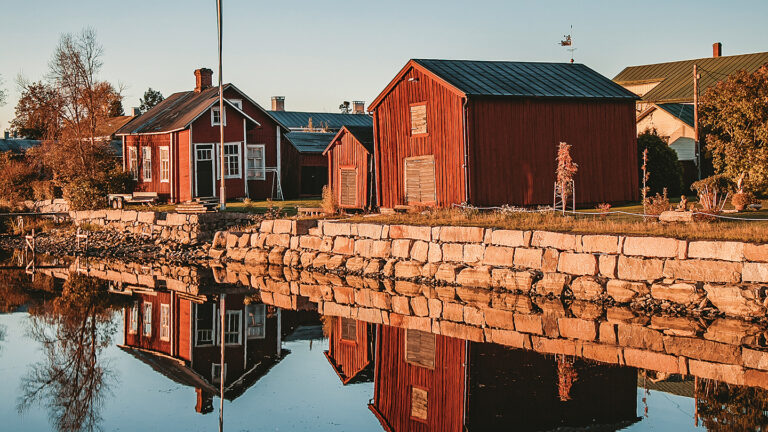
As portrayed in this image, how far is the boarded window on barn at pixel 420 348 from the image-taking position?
12750 mm

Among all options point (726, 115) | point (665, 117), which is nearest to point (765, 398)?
point (726, 115)

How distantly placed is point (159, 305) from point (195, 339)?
141 inches

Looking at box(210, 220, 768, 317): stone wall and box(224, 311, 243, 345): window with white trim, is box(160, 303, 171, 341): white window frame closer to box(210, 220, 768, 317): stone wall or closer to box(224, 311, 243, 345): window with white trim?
box(224, 311, 243, 345): window with white trim

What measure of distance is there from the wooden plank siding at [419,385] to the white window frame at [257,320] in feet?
7.80

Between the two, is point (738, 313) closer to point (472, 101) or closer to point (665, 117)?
point (472, 101)

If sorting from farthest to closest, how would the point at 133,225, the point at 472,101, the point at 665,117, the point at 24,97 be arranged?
1. the point at 24,97
2. the point at 665,117
3. the point at 133,225
4. the point at 472,101

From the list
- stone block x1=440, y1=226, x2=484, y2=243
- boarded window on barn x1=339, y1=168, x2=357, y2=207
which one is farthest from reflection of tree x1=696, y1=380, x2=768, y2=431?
boarded window on barn x1=339, y1=168, x2=357, y2=207

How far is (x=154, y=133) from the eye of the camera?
117ft

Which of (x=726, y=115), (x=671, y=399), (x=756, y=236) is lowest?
(x=671, y=399)

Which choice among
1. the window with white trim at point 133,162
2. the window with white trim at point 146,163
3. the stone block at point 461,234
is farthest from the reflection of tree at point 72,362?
the window with white trim at point 133,162

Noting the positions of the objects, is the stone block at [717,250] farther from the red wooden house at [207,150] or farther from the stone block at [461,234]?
the red wooden house at [207,150]

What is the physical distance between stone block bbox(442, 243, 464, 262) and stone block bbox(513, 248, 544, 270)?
64.5 inches

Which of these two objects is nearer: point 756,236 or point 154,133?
point 756,236

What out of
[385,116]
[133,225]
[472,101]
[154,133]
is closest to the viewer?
[472,101]
